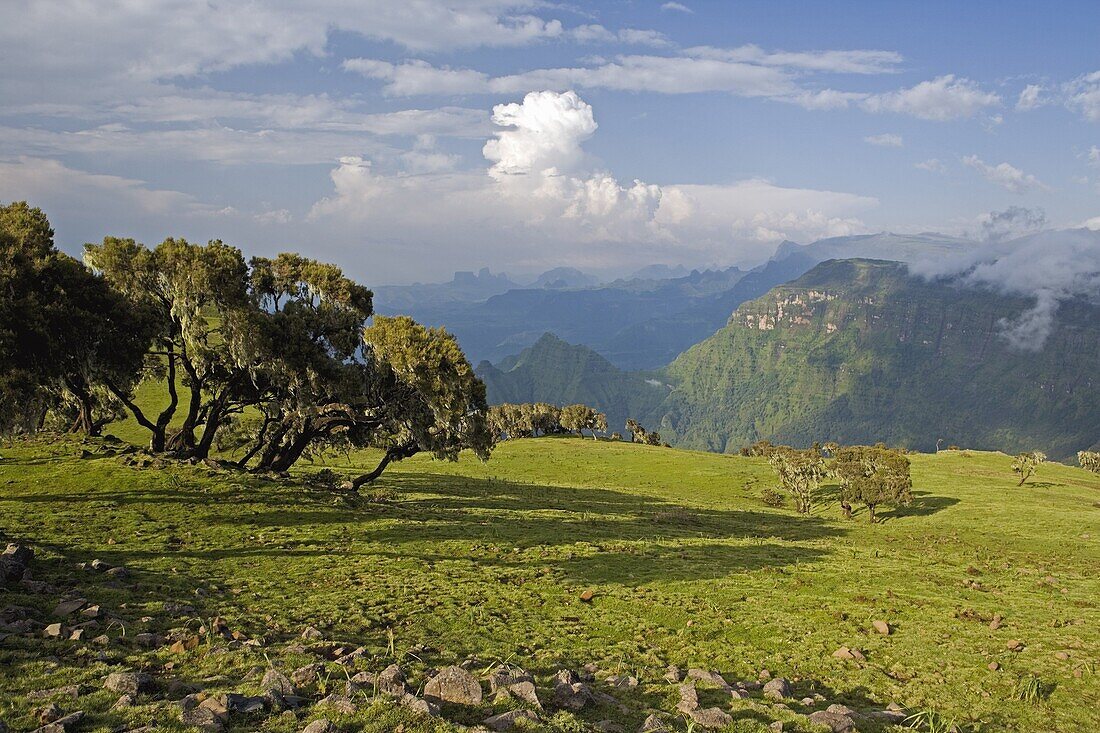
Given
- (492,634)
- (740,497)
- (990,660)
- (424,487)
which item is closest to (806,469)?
(740,497)

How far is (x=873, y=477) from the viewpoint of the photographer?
60781 mm

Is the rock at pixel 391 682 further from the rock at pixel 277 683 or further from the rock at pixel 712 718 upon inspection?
the rock at pixel 712 718

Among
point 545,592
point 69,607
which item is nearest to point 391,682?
point 69,607

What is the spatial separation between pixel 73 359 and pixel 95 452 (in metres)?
9.41

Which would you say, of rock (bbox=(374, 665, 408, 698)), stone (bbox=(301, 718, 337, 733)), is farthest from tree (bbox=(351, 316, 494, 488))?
stone (bbox=(301, 718, 337, 733))

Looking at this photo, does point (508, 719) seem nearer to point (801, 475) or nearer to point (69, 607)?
point (69, 607)

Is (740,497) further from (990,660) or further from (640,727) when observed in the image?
(640,727)

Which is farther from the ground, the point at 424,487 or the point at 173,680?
the point at 173,680

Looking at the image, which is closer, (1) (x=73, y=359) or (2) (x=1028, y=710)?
(2) (x=1028, y=710)

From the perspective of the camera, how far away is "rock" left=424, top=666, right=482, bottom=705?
11.4m

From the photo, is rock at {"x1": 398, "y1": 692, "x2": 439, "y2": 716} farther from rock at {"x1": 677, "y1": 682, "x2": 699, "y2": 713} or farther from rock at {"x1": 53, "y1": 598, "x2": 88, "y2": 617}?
rock at {"x1": 53, "y1": 598, "x2": 88, "y2": 617}

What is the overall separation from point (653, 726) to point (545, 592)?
1146 centimetres

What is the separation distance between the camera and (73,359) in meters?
30.3

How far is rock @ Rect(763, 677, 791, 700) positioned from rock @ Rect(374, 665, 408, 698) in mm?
8065
